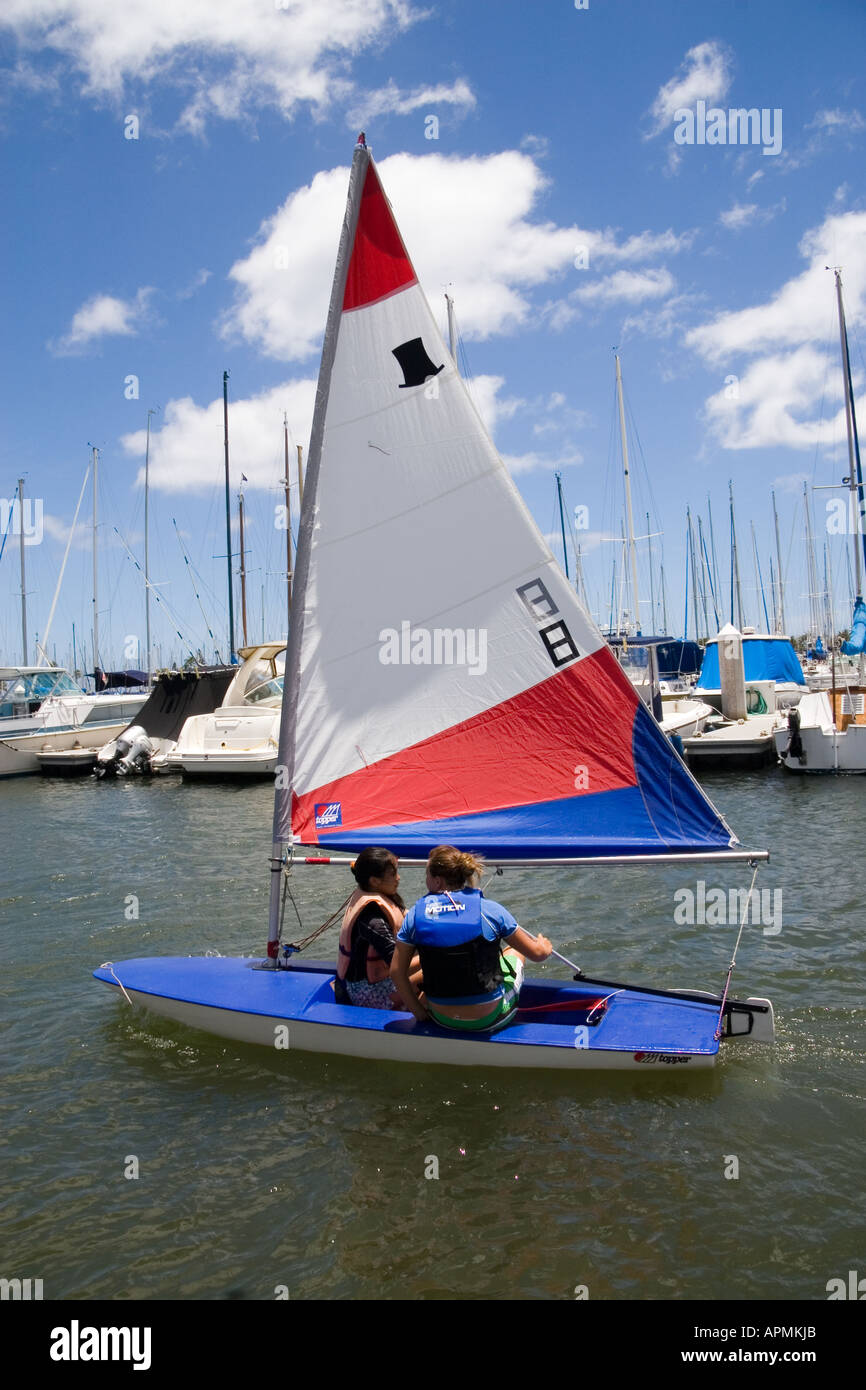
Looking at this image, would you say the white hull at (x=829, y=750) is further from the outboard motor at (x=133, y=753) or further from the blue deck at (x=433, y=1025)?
the outboard motor at (x=133, y=753)

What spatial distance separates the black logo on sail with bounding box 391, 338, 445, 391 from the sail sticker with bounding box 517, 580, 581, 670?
1.93 m

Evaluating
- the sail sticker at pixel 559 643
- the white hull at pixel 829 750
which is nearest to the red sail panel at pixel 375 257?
the sail sticker at pixel 559 643

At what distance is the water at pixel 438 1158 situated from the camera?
16.0 feet

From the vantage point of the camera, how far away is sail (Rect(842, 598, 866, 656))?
2480 centimetres

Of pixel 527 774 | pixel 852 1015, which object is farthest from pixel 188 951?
pixel 852 1015

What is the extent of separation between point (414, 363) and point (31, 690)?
35046mm

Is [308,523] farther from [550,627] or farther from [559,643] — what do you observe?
[559,643]

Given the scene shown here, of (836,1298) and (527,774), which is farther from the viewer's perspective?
(527,774)

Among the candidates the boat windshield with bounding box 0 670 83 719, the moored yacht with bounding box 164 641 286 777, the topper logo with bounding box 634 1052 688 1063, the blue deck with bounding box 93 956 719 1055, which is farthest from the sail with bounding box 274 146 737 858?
the boat windshield with bounding box 0 670 83 719

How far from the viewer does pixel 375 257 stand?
7.50 meters
